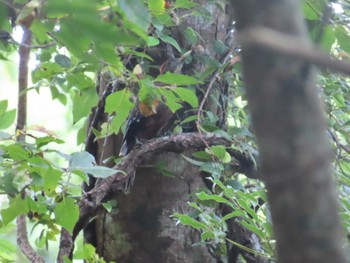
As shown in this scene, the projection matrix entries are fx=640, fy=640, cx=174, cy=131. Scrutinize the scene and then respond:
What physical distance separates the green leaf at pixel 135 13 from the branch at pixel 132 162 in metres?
0.62

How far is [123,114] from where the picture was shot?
117cm

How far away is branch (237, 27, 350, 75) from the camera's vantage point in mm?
346

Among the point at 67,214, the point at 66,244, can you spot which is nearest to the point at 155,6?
the point at 67,214

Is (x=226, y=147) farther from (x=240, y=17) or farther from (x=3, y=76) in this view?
(x=3, y=76)

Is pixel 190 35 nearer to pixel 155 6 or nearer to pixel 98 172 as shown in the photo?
pixel 155 6

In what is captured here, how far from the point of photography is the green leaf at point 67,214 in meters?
1.14

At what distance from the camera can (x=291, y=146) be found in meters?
0.40

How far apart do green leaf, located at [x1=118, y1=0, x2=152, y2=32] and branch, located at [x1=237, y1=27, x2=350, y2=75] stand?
1.26 ft

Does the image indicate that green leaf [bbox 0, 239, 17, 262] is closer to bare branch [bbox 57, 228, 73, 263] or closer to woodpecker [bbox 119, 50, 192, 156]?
bare branch [bbox 57, 228, 73, 263]

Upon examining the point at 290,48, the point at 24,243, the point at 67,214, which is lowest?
the point at 24,243

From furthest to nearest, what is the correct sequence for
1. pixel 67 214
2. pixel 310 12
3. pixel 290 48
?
1. pixel 67 214
2. pixel 310 12
3. pixel 290 48

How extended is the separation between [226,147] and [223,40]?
307 millimetres

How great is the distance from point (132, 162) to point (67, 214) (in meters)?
0.29

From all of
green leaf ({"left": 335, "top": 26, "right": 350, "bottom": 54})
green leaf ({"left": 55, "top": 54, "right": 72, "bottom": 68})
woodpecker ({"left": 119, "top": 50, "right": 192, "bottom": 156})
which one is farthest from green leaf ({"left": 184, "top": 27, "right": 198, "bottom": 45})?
green leaf ({"left": 335, "top": 26, "right": 350, "bottom": 54})
